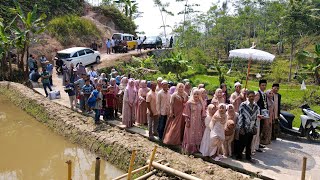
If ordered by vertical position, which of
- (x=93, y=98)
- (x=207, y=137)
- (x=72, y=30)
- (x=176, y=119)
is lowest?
(x=207, y=137)

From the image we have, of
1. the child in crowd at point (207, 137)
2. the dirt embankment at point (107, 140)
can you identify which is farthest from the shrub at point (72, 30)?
the child in crowd at point (207, 137)

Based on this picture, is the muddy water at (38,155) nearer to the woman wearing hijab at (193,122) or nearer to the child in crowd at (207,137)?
the woman wearing hijab at (193,122)

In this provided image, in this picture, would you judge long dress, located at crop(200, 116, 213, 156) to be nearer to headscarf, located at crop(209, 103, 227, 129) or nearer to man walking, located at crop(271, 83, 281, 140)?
headscarf, located at crop(209, 103, 227, 129)

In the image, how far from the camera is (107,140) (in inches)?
325

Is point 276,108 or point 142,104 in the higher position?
point 276,108

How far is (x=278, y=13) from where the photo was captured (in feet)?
102

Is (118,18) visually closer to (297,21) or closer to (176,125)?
(297,21)

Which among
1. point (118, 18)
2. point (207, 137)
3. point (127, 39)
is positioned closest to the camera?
point (207, 137)

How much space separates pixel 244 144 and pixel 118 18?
2960 centimetres

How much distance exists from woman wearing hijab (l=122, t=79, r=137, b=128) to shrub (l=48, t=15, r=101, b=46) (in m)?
17.1

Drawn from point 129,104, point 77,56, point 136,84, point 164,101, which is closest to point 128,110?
point 129,104

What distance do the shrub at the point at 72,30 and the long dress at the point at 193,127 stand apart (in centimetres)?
1965

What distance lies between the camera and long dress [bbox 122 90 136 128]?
29.3 ft

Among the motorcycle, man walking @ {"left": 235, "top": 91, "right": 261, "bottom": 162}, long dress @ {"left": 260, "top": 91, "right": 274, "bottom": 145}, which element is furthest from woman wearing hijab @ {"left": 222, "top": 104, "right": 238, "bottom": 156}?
the motorcycle
